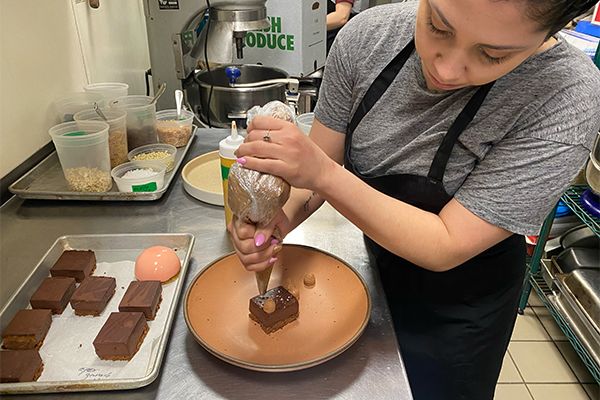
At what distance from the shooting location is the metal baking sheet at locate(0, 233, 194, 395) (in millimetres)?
740

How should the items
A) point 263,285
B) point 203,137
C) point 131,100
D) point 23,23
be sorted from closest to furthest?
point 263,285 → point 23,23 → point 131,100 → point 203,137

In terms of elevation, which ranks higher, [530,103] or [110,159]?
[530,103]

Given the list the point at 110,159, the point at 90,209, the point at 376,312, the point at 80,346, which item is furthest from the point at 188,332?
the point at 110,159

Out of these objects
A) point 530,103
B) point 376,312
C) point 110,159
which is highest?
point 530,103

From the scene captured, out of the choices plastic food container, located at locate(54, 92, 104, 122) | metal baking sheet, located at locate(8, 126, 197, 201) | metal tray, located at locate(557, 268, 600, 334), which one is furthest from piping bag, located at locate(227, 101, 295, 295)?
metal tray, located at locate(557, 268, 600, 334)

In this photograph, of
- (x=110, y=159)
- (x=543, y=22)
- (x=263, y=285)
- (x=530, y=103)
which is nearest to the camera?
(x=543, y=22)

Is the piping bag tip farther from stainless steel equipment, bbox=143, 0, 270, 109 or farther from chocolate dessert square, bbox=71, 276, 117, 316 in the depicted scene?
stainless steel equipment, bbox=143, 0, 270, 109

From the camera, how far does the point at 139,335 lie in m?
0.84

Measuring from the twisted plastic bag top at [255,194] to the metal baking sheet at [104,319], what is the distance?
0.29 m

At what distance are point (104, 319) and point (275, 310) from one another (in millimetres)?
369

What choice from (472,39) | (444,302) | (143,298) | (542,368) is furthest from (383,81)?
(542,368)

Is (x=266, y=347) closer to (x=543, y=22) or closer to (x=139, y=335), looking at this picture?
(x=139, y=335)

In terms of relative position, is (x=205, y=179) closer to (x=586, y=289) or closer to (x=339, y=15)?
(x=586, y=289)

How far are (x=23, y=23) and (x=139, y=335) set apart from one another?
1.05 meters
